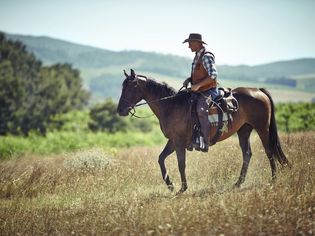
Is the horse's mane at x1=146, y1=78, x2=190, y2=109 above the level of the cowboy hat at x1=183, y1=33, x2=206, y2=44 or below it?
below

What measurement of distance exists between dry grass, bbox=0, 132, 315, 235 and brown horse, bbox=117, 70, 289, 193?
0.64 meters

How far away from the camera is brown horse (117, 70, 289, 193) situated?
914cm

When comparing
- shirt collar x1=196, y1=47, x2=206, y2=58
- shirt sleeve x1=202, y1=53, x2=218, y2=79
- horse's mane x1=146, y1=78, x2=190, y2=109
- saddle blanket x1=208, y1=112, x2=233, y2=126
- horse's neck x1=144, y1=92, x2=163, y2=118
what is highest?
shirt collar x1=196, y1=47, x2=206, y2=58

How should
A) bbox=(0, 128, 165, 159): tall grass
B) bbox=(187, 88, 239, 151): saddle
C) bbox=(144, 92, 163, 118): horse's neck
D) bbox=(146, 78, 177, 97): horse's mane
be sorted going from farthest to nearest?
bbox=(0, 128, 165, 159): tall grass → bbox=(146, 78, 177, 97): horse's mane → bbox=(144, 92, 163, 118): horse's neck → bbox=(187, 88, 239, 151): saddle

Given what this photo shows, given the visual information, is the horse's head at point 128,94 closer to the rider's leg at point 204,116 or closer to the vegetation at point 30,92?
the rider's leg at point 204,116

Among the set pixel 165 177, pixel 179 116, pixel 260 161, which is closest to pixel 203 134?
pixel 179 116

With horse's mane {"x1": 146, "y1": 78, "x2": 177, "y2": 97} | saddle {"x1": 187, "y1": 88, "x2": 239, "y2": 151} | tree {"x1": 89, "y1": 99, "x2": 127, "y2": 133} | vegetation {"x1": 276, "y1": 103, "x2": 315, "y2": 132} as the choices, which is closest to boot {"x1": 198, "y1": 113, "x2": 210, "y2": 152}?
saddle {"x1": 187, "y1": 88, "x2": 239, "y2": 151}

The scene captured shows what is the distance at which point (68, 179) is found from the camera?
35.8ft

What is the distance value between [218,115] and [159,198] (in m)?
2.33

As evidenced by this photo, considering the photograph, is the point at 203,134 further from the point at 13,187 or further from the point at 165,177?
the point at 13,187

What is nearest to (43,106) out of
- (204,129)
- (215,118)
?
(215,118)

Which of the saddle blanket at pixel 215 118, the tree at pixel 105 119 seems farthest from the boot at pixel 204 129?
the tree at pixel 105 119

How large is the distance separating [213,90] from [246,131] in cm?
171

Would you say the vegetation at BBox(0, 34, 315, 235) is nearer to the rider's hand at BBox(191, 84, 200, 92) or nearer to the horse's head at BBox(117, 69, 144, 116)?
the horse's head at BBox(117, 69, 144, 116)
